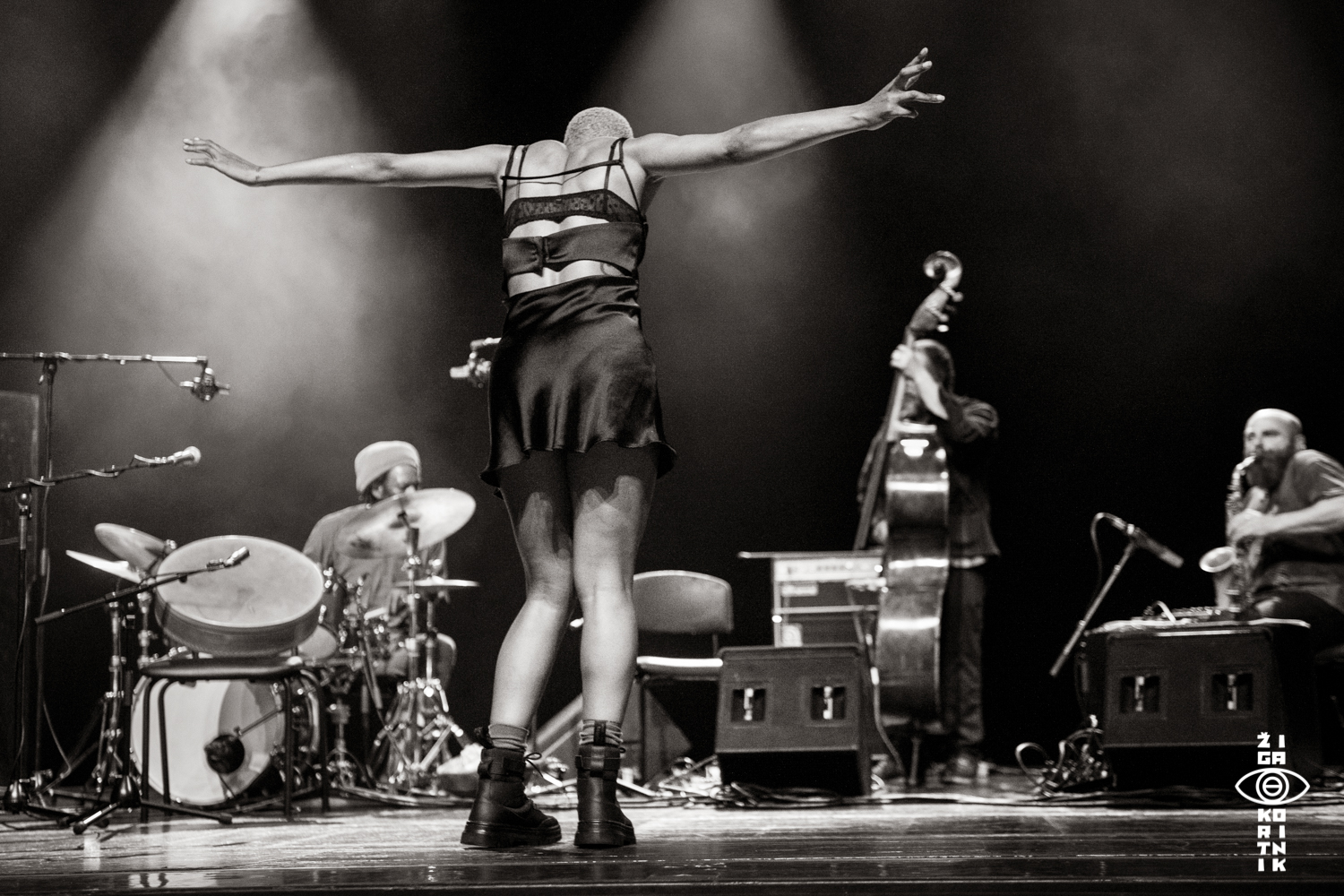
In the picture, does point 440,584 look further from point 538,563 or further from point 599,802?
point 599,802

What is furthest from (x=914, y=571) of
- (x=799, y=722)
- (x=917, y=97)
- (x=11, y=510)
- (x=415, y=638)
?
(x=11, y=510)

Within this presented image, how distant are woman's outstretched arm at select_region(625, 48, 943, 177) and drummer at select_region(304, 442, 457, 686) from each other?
13.0 ft

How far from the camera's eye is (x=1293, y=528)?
520 cm

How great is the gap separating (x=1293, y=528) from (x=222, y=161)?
4.13 metres

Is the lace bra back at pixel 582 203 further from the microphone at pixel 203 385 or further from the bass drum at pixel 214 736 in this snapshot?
the bass drum at pixel 214 736

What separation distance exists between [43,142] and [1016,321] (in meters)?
5.15

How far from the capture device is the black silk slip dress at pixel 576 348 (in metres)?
2.71

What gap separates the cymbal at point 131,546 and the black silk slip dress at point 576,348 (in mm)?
2709

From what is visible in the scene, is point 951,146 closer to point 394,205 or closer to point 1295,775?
point 394,205

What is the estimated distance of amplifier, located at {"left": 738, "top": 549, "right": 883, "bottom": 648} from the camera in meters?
6.82

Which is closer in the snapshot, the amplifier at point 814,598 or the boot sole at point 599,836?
the boot sole at point 599,836

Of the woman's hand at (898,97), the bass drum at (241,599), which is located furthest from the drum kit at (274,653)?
the woman's hand at (898,97)

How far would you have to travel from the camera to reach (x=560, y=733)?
7359mm

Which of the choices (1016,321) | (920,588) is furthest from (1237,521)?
(1016,321)
